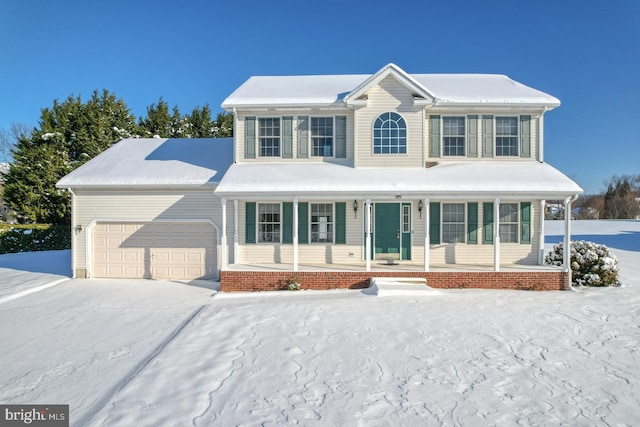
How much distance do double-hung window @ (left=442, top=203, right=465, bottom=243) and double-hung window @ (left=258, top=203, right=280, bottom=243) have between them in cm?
566

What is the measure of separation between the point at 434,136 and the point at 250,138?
643cm

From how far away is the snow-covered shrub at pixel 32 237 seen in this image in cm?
1827

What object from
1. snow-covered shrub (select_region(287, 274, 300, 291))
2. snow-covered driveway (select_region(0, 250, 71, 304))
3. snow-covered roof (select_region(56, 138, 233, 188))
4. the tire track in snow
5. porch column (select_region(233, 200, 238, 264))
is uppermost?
snow-covered roof (select_region(56, 138, 233, 188))

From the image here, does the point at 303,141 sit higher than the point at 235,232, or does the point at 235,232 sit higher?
the point at 303,141

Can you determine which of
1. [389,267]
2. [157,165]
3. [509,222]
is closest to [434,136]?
[509,222]

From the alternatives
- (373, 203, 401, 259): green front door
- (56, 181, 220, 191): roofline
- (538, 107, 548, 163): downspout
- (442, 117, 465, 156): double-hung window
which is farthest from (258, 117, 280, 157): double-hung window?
(538, 107, 548, 163): downspout

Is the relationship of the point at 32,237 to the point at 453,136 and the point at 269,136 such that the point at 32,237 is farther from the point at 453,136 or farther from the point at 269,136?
the point at 453,136

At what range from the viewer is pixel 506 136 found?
12.0 m

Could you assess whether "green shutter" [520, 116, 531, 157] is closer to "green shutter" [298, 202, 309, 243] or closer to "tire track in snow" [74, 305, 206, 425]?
"green shutter" [298, 202, 309, 243]

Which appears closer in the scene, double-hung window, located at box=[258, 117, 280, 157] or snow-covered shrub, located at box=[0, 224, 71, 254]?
double-hung window, located at box=[258, 117, 280, 157]

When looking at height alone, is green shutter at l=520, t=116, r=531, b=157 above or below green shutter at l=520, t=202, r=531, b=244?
above

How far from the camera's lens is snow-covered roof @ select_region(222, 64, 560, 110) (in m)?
11.6

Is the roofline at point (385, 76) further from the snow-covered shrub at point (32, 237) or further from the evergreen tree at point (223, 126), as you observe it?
the evergreen tree at point (223, 126)

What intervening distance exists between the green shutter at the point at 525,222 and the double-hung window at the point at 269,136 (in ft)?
27.9
